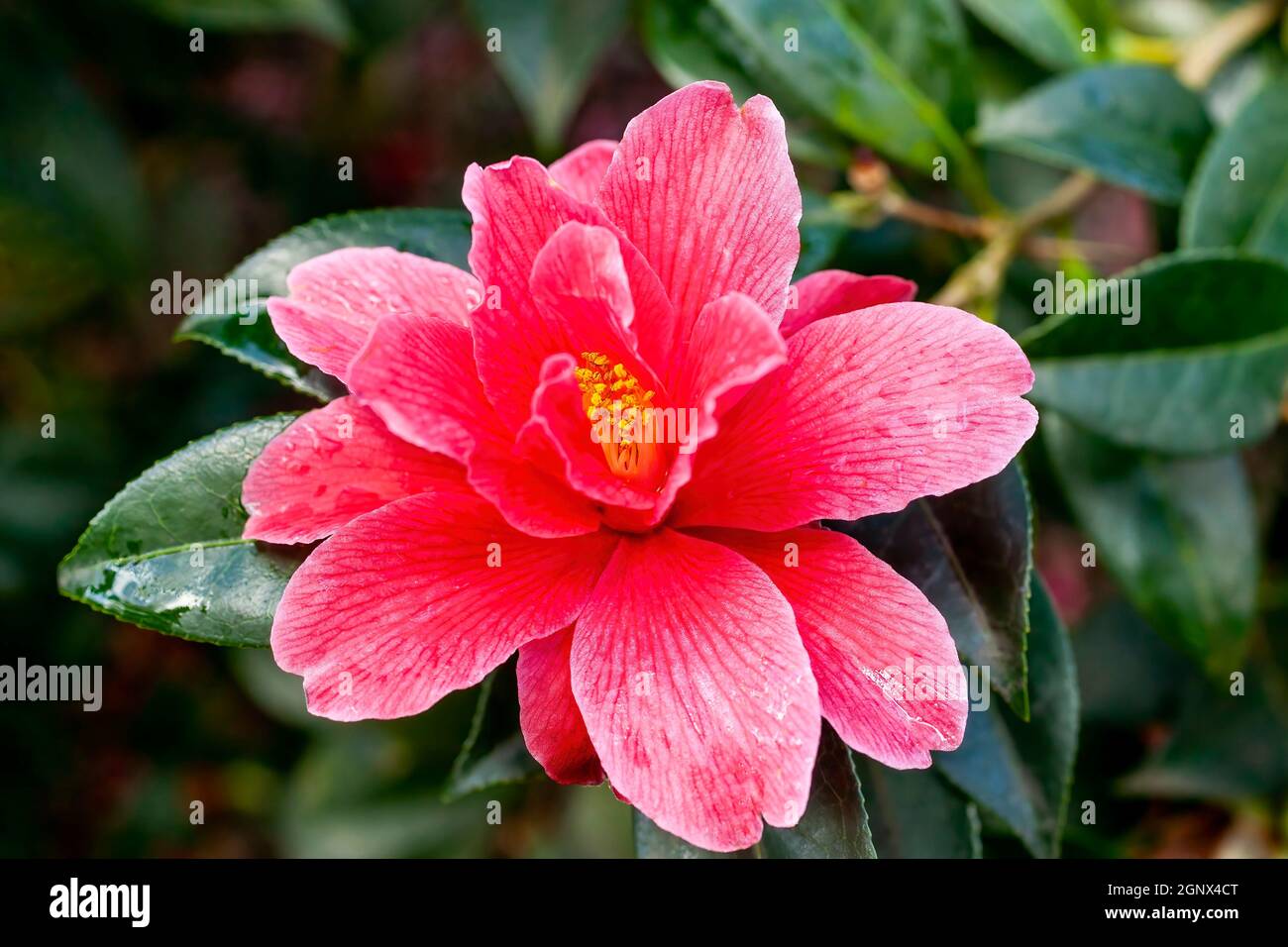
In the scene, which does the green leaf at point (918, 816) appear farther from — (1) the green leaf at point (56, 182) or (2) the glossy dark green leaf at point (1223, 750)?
(1) the green leaf at point (56, 182)

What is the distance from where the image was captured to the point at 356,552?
65cm

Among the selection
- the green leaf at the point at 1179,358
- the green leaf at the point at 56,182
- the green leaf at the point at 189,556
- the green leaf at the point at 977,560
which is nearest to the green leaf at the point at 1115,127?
the green leaf at the point at 1179,358

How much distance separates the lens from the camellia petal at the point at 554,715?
2.22 feet

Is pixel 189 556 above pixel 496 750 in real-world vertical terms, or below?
above

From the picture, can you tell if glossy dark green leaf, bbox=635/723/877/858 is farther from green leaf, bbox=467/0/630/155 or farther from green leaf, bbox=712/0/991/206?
green leaf, bbox=467/0/630/155

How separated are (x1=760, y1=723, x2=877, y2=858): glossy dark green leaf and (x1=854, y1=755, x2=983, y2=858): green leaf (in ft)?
0.62

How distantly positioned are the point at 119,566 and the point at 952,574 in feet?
1.98

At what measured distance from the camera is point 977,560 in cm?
81

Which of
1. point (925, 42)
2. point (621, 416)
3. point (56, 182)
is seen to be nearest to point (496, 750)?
point (621, 416)

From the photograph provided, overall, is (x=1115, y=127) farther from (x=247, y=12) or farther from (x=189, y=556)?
(x=247, y=12)

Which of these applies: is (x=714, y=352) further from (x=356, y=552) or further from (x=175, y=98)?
(x=175, y=98)

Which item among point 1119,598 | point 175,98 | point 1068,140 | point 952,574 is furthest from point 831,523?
point 175,98

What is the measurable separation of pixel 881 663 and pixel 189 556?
18.8 inches

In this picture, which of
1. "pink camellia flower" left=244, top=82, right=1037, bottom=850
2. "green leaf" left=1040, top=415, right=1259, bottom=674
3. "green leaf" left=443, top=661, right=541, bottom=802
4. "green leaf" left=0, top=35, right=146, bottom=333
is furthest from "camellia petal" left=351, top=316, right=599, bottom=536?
"green leaf" left=0, top=35, right=146, bottom=333
